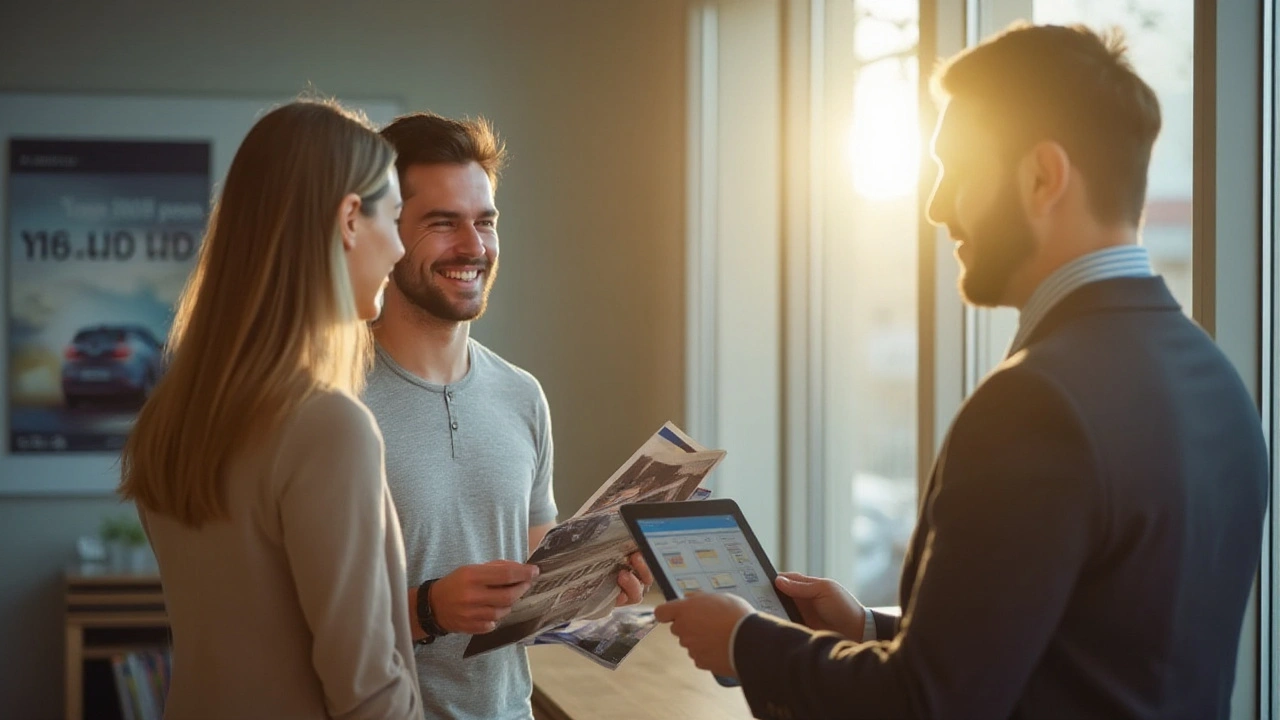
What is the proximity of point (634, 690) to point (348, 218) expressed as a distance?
1518 mm

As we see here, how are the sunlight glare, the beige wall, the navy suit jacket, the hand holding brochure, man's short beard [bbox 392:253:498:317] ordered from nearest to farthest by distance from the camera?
1. the navy suit jacket
2. the hand holding brochure
3. man's short beard [bbox 392:253:498:317]
4. the sunlight glare
5. the beige wall

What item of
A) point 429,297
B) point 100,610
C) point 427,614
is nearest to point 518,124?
point 100,610

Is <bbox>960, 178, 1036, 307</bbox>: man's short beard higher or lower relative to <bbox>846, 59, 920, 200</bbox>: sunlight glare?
lower

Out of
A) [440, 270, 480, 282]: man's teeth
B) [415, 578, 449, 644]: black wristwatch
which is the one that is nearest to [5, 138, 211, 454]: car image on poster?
[440, 270, 480, 282]: man's teeth

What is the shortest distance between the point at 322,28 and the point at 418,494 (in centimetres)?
296

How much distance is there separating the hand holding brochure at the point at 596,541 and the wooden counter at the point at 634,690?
65cm

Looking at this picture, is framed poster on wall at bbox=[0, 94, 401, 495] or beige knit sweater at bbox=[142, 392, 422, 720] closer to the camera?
beige knit sweater at bbox=[142, 392, 422, 720]

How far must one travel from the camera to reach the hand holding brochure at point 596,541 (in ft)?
5.73

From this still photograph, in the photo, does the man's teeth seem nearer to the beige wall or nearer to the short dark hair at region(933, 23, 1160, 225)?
the short dark hair at region(933, 23, 1160, 225)

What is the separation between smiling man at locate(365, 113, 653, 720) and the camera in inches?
76.6

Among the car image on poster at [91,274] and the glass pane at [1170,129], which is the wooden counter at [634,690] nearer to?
the glass pane at [1170,129]

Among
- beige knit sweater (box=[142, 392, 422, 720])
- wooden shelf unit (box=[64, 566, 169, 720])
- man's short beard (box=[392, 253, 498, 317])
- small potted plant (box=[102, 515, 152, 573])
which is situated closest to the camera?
beige knit sweater (box=[142, 392, 422, 720])

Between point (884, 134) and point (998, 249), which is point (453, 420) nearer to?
point (998, 249)

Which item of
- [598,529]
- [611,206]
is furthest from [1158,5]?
[611,206]
